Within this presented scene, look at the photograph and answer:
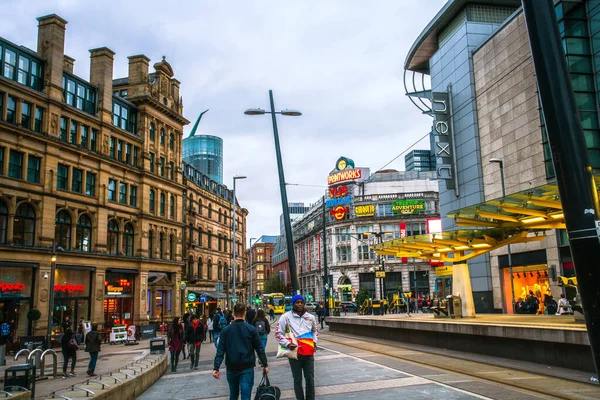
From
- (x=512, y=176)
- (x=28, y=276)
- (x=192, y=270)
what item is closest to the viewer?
(x=28, y=276)

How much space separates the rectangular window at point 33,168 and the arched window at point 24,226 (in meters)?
1.77

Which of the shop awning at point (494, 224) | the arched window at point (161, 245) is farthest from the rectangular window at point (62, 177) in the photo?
the shop awning at point (494, 224)

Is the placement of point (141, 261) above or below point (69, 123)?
below

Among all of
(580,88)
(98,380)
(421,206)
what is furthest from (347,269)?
(98,380)

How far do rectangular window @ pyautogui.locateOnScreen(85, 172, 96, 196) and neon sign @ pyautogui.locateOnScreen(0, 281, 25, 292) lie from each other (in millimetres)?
9260

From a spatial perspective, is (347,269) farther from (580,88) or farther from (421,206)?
(580,88)

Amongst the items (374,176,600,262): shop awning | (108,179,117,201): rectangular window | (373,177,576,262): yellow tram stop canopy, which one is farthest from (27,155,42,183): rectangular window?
(374,176,600,262): shop awning

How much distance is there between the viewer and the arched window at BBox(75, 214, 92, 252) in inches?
1506

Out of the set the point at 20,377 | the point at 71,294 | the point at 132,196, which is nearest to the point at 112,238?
the point at 132,196

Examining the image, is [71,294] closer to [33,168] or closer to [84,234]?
[84,234]

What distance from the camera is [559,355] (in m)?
13.3

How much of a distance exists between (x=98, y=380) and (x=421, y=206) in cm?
8024

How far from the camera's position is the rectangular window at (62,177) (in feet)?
119

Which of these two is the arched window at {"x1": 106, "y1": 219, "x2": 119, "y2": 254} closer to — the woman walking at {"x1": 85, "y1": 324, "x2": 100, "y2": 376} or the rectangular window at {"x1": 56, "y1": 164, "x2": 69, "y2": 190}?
the rectangular window at {"x1": 56, "y1": 164, "x2": 69, "y2": 190}
